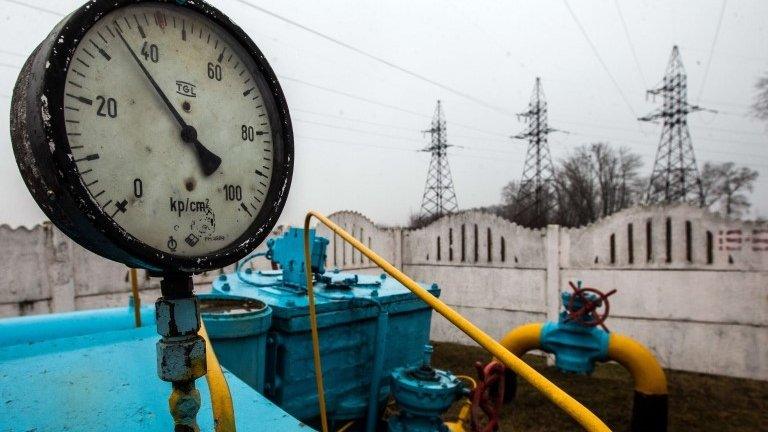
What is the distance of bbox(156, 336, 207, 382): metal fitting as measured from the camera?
88 centimetres

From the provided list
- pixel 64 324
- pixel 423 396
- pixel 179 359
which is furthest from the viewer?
pixel 423 396

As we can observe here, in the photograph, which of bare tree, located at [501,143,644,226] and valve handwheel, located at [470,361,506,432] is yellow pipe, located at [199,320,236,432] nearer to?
valve handwheel, located at [470,361,506,432]

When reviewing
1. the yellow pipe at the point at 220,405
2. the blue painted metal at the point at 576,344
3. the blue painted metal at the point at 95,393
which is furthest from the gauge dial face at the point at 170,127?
the blue painted metal at the point at 576,344

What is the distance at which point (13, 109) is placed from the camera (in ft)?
2.86

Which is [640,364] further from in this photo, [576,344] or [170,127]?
[170,127]

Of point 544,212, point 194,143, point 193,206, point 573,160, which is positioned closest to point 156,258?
point 193,206

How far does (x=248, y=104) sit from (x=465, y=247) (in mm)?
5782

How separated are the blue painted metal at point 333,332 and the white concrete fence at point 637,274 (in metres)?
3.07

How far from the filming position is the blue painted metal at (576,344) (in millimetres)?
3932

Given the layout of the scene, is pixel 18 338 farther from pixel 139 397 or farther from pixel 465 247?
pixel 465 247

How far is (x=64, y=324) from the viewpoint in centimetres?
191

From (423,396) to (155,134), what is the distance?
222cm

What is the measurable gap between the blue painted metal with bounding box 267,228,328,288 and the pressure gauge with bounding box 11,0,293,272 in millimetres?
1807

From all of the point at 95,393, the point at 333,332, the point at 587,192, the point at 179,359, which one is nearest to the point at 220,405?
the point at 179,359
